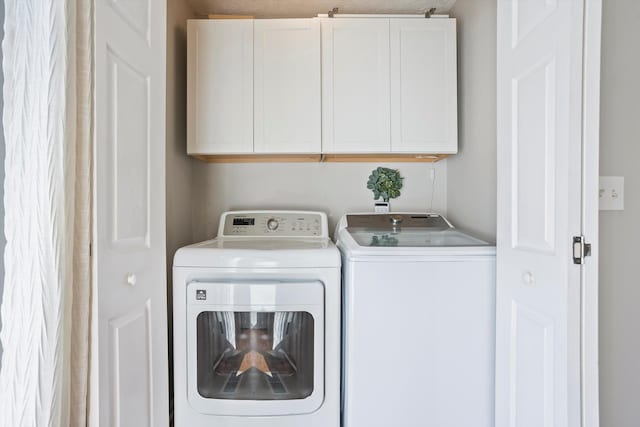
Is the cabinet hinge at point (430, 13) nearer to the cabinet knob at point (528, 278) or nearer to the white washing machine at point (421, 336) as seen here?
the white washing machine at point (421, 336)

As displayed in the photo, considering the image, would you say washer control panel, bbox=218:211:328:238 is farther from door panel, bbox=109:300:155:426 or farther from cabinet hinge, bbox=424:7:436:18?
cabinet hinge, bbox=424:7:436:18

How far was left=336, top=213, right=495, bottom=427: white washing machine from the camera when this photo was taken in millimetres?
1334

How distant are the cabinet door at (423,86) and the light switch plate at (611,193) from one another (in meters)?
0.93

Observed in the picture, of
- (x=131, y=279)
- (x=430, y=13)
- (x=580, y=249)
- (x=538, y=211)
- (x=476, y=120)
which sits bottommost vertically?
(x=131, y=279)

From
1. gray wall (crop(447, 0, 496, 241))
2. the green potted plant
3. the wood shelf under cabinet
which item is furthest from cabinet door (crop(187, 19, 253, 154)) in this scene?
gray wall (crop(447, 0, 496, 241))

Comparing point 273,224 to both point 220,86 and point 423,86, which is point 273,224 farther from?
point 423,86

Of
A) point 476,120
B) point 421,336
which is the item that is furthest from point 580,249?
point 476,120

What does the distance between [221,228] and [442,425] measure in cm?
152

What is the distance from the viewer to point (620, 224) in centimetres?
101

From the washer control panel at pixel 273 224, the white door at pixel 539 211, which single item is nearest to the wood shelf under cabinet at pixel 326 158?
the washer control panel at pixel 273 224

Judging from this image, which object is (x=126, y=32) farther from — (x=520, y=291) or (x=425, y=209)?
(x=425, y=209)

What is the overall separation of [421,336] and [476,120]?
1.17 m

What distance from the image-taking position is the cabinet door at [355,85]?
1.86m

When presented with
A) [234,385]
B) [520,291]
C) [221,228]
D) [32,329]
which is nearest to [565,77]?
[520,291]
